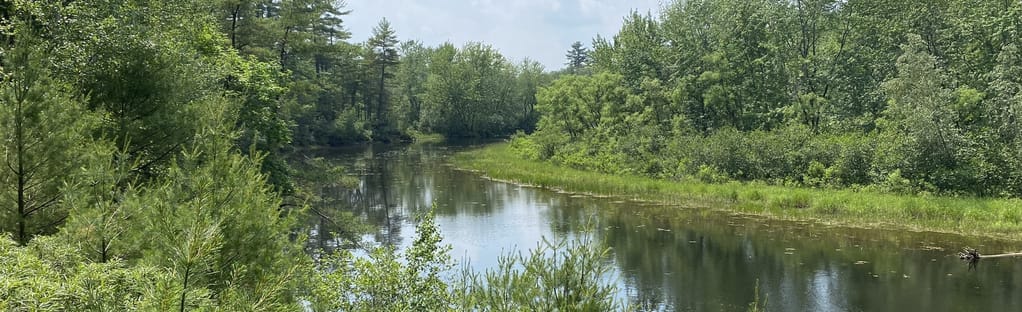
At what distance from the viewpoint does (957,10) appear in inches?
1041

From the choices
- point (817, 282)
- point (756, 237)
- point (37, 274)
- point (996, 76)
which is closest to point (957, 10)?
point (996, 76)

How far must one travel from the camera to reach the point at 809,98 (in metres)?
30.9

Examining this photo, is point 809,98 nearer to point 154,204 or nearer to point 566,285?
point 566,285

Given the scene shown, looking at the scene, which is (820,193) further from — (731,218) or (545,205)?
(545,205)

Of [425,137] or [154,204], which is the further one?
[425,137]

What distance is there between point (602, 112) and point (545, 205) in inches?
652

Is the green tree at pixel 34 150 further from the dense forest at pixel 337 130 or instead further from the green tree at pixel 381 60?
the green tree at pixel 381 60

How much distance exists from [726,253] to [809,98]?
17118 mm

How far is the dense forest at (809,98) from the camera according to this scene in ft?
71.3

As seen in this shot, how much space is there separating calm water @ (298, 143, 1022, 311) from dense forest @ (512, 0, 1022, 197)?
5.36 meters

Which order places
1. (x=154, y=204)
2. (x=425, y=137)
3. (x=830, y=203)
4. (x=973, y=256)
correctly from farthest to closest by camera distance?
(x=425, y=137)
(x=830, y=203)
(x=973, y=256)
(x=154, y=204)

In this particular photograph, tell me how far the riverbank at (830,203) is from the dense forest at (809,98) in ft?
5.36

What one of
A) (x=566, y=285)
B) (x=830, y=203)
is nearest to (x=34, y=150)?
(x=566, y=285)

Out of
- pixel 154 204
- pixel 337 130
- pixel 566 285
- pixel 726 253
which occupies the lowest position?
pixel 726 253
